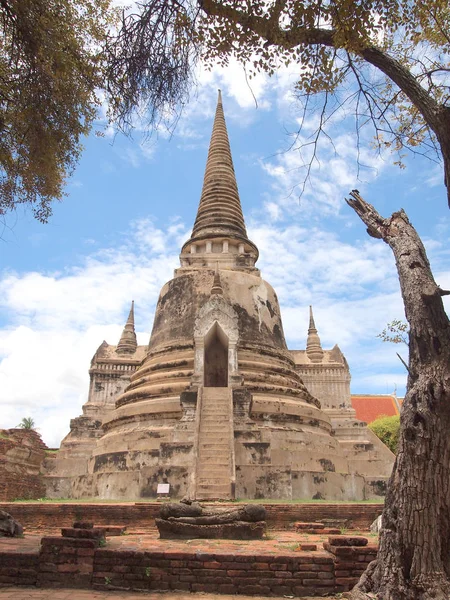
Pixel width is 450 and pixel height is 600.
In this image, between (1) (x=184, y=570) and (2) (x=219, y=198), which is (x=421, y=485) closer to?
(1) (x=184, y=570)

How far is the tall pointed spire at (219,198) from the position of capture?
67.0 ft

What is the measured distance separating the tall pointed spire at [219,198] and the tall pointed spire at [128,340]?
6.07m

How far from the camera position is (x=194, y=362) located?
1448 centimetres

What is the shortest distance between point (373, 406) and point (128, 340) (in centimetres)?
2103

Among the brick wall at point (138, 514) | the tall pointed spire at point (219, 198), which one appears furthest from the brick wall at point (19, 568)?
the tall pointed spire at point (219, 198)

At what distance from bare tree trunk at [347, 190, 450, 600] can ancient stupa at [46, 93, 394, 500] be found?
264 inches

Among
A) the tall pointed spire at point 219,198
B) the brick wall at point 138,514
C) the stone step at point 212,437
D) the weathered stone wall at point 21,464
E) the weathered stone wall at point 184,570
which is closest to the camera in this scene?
the weathered stone wall at point 184,570

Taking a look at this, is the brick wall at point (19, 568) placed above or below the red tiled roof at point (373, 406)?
below

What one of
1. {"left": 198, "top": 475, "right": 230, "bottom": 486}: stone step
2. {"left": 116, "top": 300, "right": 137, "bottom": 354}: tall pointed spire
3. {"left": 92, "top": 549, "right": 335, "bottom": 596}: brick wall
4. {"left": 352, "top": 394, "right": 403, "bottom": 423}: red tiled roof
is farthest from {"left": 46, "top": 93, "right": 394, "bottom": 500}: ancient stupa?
{"left": 352, "top": 394, "right": 403, "bottom": 423}: red tiled roof

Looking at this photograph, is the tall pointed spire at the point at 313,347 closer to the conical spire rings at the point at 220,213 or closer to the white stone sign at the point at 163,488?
the conical spire rings at the point at 220,213

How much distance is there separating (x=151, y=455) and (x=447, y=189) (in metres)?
10.2

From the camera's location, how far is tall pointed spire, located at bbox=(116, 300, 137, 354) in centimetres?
2291

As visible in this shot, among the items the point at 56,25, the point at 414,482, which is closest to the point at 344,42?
the point at 56,25

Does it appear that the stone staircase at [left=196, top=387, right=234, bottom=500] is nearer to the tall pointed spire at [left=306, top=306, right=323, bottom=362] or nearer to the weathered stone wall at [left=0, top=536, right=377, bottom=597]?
the weathered stone wall at [left=0, top=536, right=377, bottom=597]
